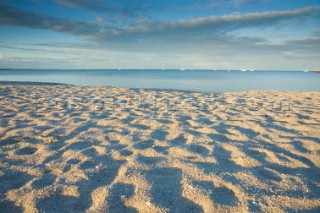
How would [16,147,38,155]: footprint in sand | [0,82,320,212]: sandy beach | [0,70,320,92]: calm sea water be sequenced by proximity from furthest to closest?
1. [0,70,320,92]: calm sea water
2. [16,147,38,155]: footprint in sand
3. [0,82,320,212]: sandy beach

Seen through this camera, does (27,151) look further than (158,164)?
Yes

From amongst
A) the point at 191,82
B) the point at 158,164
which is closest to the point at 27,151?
the point at 158,164

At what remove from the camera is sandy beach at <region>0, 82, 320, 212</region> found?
2234 millimetres

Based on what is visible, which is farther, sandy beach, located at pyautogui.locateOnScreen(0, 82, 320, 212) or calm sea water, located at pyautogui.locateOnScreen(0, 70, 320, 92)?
calm sea water, located at pyautogui.locateOnScreen(0, 70, 320, 92)

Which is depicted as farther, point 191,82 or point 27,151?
point 191,82

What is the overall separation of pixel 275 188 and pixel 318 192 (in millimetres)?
429

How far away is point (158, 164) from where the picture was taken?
9.96 feet

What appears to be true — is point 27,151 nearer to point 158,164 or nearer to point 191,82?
point 158,164

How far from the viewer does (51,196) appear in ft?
7.54

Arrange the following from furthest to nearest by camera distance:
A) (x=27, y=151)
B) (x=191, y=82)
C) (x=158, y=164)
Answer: (x=191, y=82) < (x=27, y=151) < (x=158, y=164)

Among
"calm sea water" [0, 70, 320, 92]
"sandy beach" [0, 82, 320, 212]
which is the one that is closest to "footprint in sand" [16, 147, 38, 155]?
"sandy beach" [0, 82, 320, 212]

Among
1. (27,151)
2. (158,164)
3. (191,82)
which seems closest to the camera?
(158,164)

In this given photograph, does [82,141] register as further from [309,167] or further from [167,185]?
[309,167]

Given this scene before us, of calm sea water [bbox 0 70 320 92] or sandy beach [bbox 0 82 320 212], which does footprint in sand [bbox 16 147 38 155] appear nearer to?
sandy beach [bbox 0 82 320 212]
